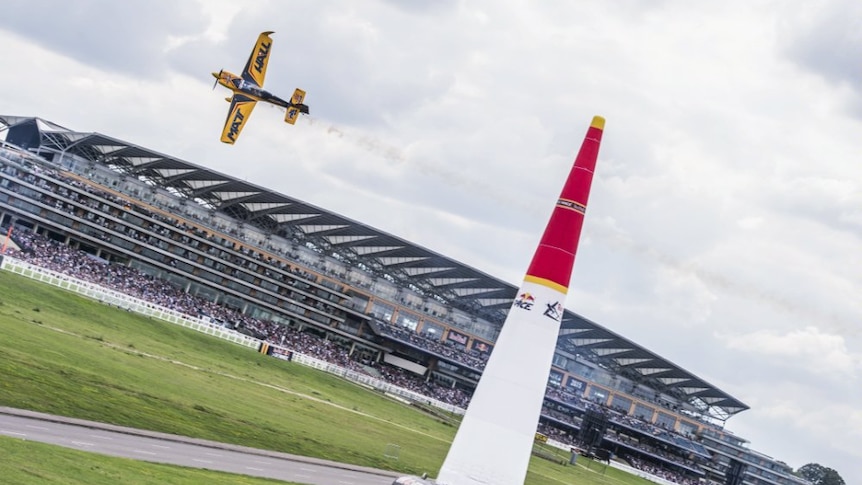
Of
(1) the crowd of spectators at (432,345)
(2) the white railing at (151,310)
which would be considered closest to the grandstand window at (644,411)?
(1) the crowd of spectators at (432,345)

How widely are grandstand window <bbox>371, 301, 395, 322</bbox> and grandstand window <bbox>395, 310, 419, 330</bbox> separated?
2.02m

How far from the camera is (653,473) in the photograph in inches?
6772

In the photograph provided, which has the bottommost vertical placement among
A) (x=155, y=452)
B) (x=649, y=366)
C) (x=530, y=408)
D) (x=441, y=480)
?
(x=155, y=452)

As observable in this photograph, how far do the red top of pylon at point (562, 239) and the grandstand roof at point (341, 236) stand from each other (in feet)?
469

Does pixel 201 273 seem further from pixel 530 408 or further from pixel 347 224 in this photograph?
pixel 530 408

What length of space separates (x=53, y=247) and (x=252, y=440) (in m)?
Result: 88.4

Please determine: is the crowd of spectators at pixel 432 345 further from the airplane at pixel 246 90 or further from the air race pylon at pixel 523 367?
the air race pylon at pixel 523 367

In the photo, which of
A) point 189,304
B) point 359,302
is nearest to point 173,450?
point 189,304

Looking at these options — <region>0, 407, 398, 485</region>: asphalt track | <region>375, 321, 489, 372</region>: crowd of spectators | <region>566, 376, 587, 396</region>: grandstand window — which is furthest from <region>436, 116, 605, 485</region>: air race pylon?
<region>566, 376, 587, 396</region>: grandstand window

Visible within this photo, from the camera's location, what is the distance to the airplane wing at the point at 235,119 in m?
87.0

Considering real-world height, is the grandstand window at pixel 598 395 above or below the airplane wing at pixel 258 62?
below

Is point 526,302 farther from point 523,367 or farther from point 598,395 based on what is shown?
point 598,395

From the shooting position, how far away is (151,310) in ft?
384

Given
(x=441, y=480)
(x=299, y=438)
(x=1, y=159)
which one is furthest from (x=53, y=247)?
(x=441, y=480)
